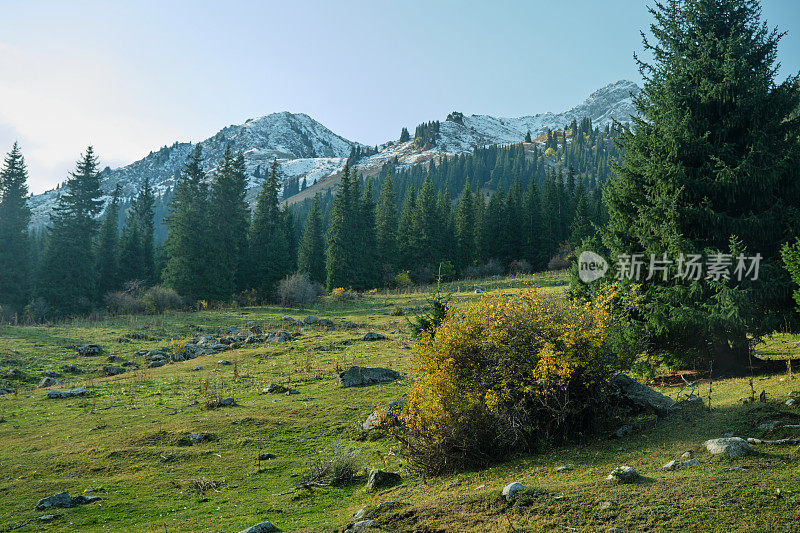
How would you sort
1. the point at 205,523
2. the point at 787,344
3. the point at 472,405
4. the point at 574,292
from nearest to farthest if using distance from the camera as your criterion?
the point at 205,523 < the point at 472,405 < the point at 787,344 < the point at 574,292

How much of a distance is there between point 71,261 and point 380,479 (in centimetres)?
5300

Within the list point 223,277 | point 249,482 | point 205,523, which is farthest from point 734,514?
point 223,277

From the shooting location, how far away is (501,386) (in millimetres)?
8867

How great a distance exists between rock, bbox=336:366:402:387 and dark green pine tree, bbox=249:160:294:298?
123 feet

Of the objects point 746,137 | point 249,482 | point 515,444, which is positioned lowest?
point 249,482

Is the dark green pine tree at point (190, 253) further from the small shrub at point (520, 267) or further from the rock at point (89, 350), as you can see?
the small shrub at point (520, 267)

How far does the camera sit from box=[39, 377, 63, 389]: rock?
17.8m

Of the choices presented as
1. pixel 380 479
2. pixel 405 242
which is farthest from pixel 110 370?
pixel 405 242

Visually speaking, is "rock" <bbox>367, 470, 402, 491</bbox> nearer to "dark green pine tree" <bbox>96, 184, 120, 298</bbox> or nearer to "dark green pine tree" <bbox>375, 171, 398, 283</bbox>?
"dark green pine tree" <bbox>375, 171, 398, 283</bbox>

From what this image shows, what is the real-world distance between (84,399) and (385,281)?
49533 mm

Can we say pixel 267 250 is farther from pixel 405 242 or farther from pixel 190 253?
pixel 405 242

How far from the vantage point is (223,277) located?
48.2m

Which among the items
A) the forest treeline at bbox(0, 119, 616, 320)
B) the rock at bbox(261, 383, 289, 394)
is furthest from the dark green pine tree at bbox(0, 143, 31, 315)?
the rock at bbox(261, 383, 289, 394)

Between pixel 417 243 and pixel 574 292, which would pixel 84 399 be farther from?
pixel 417 243
